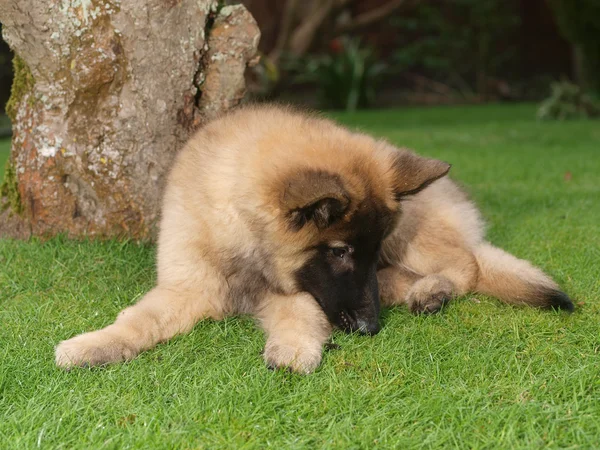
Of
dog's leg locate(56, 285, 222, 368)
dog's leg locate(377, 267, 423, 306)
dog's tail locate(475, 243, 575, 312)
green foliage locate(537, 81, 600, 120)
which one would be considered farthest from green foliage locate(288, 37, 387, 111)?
dog's leg locate(56, 285, 222, 368)

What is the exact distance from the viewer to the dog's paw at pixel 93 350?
2.35 metres

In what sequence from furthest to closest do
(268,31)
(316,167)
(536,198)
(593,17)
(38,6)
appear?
1. (268,31)
2. (593,17)
3. (536,198)
4. (38,6)
5. (316,167)

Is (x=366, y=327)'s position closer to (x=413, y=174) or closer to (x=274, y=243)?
(x=274, y=243)

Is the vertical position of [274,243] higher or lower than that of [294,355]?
higher

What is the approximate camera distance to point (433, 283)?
3.00m

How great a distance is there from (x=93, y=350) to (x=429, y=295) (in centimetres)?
140

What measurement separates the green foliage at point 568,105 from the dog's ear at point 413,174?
27.9 ft

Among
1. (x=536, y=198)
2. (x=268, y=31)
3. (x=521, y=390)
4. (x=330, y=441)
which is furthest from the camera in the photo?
(x=268, y=31)

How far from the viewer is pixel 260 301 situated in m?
2.78

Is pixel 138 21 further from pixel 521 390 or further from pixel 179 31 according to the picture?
pixel 521 390

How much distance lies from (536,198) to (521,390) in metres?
3.20

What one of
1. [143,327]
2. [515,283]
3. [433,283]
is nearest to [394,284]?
[433,283]

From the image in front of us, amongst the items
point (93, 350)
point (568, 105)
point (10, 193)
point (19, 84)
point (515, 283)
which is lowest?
point (568, 105)

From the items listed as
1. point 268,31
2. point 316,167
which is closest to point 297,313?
point 316,167
